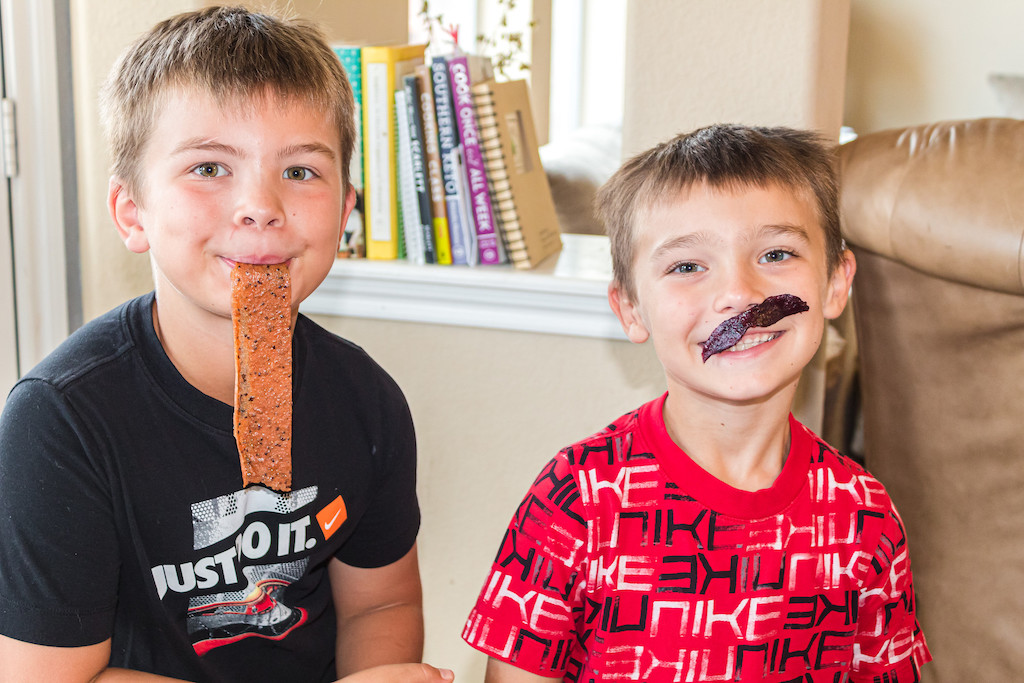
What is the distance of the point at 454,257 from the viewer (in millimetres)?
1740

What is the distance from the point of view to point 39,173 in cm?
180

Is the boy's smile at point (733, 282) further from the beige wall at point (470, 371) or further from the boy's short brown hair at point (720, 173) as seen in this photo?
the beige wall at point (470, 371)

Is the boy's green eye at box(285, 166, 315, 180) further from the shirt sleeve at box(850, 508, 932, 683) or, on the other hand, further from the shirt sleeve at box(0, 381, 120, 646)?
the shirt sleeve at box(850, 508, 932, 683)

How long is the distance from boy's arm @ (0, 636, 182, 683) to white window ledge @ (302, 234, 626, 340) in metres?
0.87

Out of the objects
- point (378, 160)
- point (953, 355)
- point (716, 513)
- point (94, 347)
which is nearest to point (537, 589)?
point (716, 513)

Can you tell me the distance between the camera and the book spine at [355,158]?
1.71 metres

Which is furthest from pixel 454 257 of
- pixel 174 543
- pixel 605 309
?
pixel 174 543

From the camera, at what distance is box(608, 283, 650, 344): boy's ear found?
121cm

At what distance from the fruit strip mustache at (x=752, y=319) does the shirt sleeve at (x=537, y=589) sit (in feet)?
0.78

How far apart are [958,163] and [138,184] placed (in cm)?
112

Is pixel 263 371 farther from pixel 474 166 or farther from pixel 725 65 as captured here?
pixel 725 65

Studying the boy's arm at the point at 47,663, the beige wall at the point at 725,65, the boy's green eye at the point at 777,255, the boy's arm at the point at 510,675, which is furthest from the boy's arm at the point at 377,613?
the beige wall at the point at 725,65

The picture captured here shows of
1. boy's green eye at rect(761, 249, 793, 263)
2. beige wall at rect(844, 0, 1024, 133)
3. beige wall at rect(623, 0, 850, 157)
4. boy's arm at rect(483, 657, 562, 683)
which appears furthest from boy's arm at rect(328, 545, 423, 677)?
beige wall at rect(844, 0, 1024, 133)

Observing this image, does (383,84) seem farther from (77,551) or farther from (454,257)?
(77,551)
